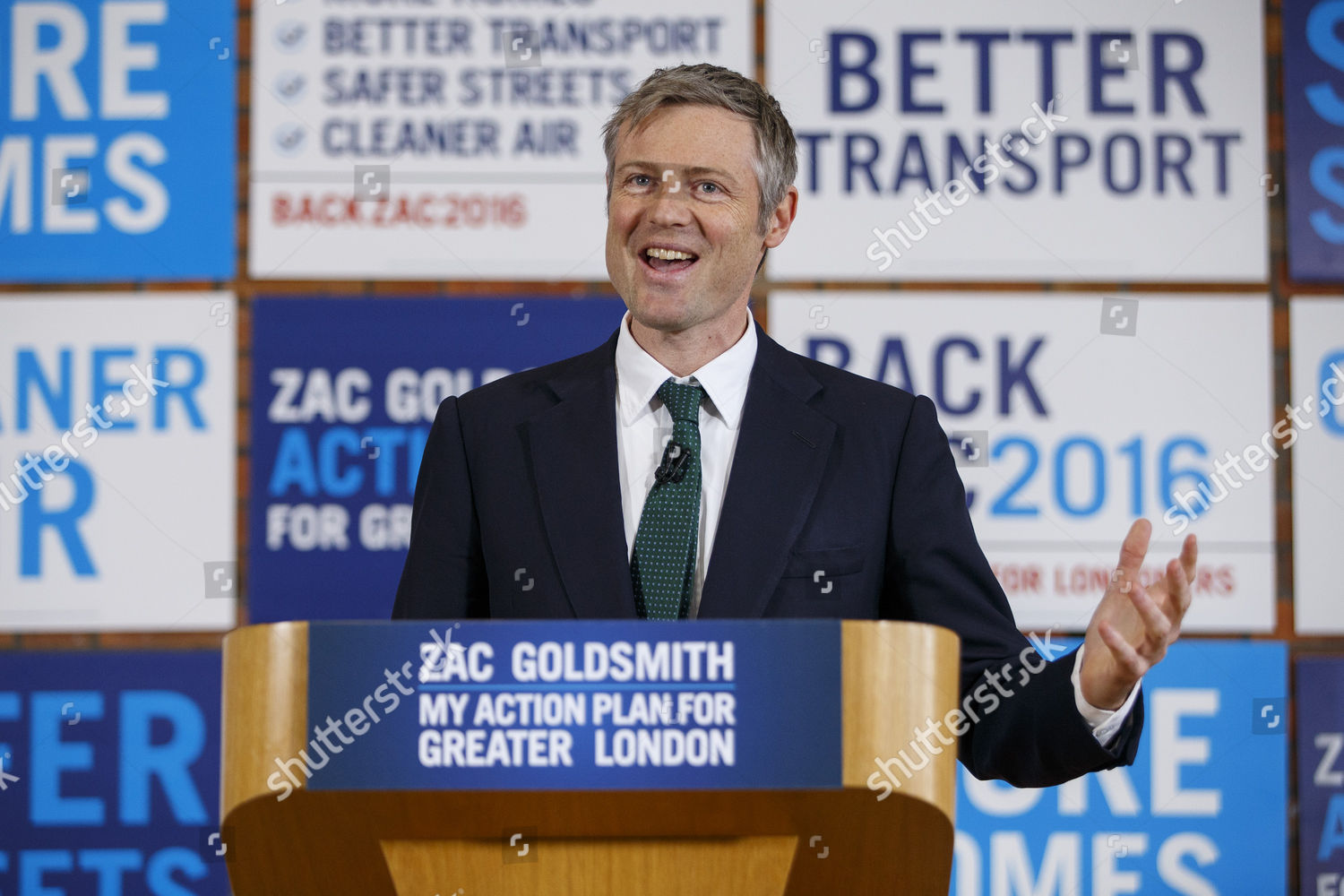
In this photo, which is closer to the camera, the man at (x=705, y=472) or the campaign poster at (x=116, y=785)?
the man at (x=705, y=472)

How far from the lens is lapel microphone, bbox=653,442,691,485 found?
1.46m

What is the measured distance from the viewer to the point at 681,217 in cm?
159

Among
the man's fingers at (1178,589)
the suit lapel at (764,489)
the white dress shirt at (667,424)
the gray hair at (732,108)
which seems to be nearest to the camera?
the man's fingers at (1178,589)

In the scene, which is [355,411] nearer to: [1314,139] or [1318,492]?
[1318,492]

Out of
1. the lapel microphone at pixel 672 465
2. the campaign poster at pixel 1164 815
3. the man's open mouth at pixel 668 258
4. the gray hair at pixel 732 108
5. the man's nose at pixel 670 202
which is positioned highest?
the gray hair at pixel 732 108

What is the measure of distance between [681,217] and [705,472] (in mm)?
301

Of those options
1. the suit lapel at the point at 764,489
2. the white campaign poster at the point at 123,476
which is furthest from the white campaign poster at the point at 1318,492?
the white campaign poster at the point at 123,476

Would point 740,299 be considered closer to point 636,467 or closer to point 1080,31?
point 636,467

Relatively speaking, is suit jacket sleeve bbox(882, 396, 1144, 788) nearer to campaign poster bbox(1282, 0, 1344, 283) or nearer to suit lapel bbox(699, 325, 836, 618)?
suit lapel bbox(699, 325, 836, 618)

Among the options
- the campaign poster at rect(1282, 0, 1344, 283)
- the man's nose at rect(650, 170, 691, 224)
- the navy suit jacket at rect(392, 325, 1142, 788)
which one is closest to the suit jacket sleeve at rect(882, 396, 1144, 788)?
the navy suit jacket at rect(392, 325, 1142, 788)

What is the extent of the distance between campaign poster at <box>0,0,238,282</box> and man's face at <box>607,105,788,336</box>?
1626 millimetres

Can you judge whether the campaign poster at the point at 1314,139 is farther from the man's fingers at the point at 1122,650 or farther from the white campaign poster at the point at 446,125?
the man's fingers at the point at 1122,650

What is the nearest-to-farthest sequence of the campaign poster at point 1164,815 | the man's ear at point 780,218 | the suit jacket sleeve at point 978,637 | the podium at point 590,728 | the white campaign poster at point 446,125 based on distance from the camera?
the podium at point 590,728 < the suit jacket sleeve at point 978,637 < the man's ear at point 780,218 < the campaign poster at point 1164,815 < the white campaign poster at point 446,125

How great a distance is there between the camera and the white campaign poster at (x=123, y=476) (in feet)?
9.48
